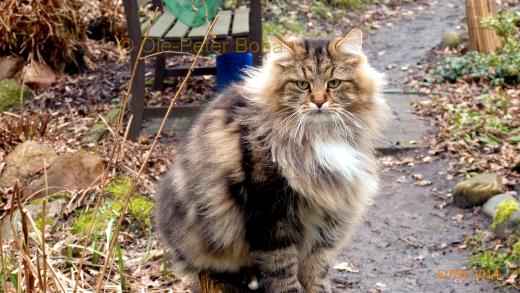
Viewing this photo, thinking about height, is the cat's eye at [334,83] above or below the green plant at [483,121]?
above

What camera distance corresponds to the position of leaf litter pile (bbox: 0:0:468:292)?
2.42 metres

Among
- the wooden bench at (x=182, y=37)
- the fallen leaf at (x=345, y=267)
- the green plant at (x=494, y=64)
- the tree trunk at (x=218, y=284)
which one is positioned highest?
the wooden bench at (x=182, y=37)

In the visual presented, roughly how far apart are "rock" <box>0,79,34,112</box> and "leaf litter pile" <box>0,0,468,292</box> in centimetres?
14

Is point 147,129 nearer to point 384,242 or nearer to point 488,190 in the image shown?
point 384,242

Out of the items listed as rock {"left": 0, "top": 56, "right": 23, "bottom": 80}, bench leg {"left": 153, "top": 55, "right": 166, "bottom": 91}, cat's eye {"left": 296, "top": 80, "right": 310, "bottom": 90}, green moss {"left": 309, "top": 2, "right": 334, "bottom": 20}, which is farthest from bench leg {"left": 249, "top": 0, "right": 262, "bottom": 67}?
green moss {"left": 309, "top": 2, "right": 334, "bottom": 20}

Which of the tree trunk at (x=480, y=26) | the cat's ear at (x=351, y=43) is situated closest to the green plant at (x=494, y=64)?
the tree trunk at (x=480, y=26)

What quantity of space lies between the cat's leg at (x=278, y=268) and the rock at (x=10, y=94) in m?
4.72

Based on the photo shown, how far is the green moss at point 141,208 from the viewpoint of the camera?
4.35m

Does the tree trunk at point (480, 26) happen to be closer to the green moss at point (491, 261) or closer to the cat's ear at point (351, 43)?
the green moss at point (491, 261)

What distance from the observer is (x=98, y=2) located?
27.0 ft

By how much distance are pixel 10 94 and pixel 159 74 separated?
1.61 metres

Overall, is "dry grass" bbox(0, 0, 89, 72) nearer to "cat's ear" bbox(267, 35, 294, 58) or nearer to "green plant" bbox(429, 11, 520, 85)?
"green plant" bbox(429, 11, 520, 85)

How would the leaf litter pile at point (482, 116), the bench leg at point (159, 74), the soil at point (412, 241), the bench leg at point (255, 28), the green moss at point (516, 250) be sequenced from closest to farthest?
the green moss at point (516, 250)
the soil at point (412, 241)
the leaf litter pile at point (482, 116)
the bench leg at point (255, 28)
the bench leg at point (159, 74)

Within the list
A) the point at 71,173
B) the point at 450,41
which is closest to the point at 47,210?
the point at 71,173
